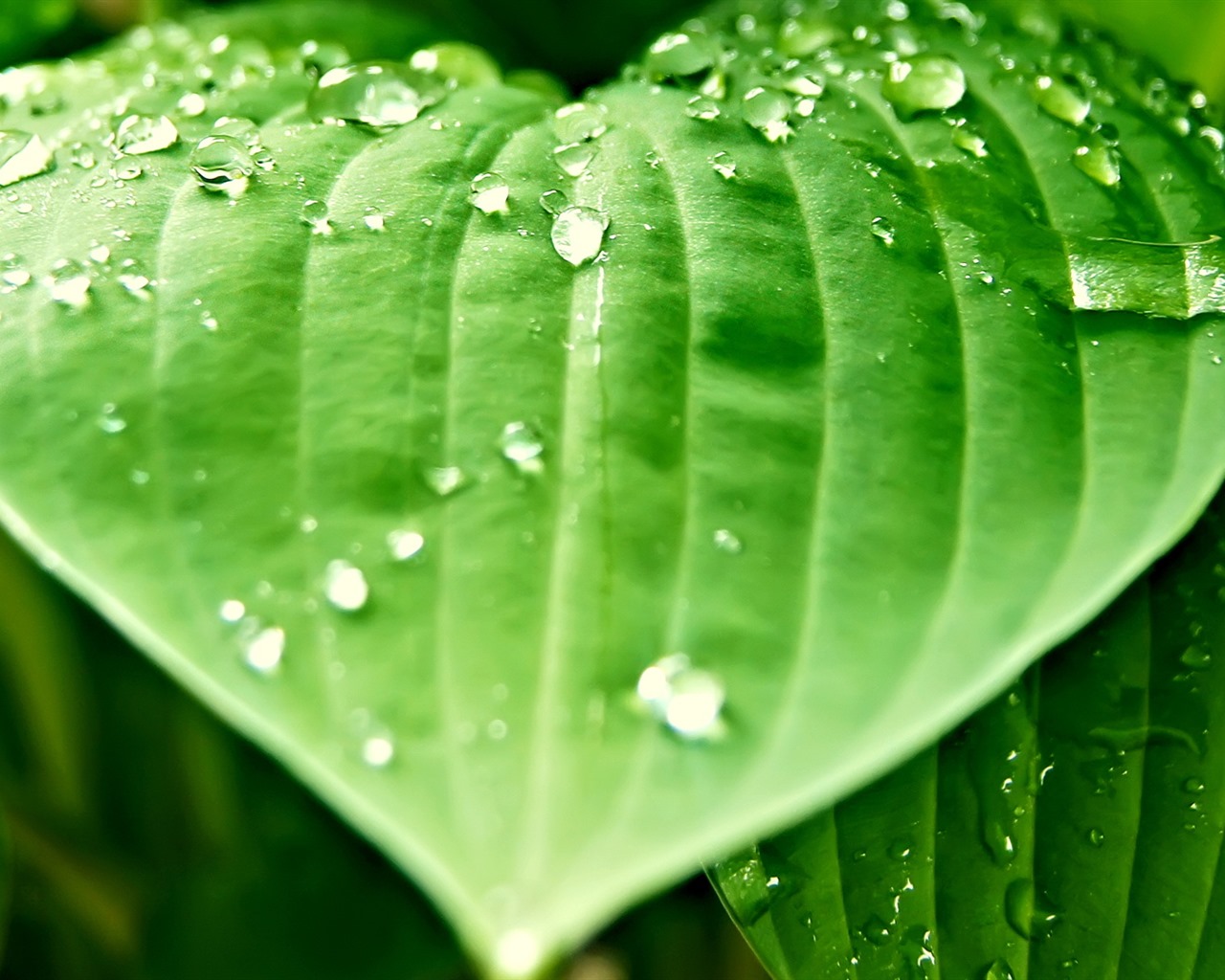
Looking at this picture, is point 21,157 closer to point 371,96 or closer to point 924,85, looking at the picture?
point 371,96

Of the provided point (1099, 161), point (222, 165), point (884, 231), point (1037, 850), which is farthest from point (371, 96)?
point (1037, 850)

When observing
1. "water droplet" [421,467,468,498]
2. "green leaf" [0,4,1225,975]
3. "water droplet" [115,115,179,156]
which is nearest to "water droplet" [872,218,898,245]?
"green leaf" [0,4,1225,975]

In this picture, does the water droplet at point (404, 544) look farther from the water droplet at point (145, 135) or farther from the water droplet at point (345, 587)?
the water droplet at point (145, 135)

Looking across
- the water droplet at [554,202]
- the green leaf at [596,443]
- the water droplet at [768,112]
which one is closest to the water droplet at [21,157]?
the green leaf at [596,443]

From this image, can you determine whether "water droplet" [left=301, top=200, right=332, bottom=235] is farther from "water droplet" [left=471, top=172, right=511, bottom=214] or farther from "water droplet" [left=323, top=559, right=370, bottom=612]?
"water droplet" [left=323, top=559, right=370, bottom=612]

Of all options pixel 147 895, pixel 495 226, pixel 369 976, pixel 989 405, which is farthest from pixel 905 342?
pixel 147 895

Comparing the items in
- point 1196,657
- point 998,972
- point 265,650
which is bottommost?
point 998,972

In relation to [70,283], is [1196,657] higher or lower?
lower
